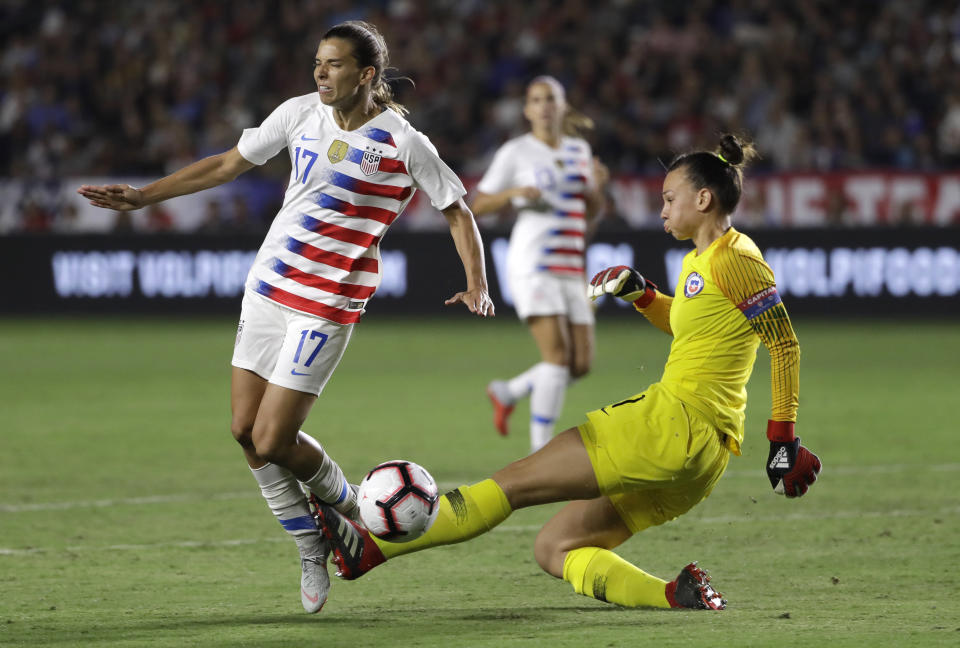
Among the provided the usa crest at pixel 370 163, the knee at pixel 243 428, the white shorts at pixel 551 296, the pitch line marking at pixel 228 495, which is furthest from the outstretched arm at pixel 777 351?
the white shorts at pixel 551 296

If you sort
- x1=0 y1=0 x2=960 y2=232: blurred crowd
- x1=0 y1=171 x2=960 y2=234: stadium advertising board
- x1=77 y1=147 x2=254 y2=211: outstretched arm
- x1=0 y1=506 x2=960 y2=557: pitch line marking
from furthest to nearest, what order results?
x1=0 y1=0 x2=960 y2=232: blurred crowd
x1=0 y1=171 x2=960 y2=234: stadium advertising board
x1=0 y1=506 x2=960 y2=557: pitch line marking
x1=77 y1=147 x2=254 y2=211: outstretched arm

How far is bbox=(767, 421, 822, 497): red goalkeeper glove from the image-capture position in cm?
464

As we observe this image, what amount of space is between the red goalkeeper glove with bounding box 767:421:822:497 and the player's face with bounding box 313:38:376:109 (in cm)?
199

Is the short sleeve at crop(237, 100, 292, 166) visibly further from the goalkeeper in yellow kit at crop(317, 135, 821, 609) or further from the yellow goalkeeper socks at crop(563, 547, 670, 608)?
the yellow goalkeeper socks at crop(563, 547, 670, 608)

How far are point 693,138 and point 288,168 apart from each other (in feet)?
18.2

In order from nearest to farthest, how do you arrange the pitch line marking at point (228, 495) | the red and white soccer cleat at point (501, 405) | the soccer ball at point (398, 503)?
the soccer ball at point (398, 503), the pitch line marking at point (228, 495), the red and white soccer cleat at point (501, 405)

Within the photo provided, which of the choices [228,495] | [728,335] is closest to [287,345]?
[728,335]

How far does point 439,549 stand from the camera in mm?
6324

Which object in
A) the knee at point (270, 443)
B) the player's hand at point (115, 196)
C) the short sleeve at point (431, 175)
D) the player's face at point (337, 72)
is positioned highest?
the player's face at point (337, 72)

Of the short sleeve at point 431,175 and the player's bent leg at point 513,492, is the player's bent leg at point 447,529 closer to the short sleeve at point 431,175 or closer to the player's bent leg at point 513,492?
the player's bent leg at point 513,492

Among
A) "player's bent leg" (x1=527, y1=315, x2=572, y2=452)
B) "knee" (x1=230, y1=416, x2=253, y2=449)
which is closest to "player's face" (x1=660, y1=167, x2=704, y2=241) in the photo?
"knee" (x1=230, y1=416, x2=253, y2=449)

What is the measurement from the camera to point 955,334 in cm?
1638

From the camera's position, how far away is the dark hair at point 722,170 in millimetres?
4914

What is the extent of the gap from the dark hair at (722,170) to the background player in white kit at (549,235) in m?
3.96
